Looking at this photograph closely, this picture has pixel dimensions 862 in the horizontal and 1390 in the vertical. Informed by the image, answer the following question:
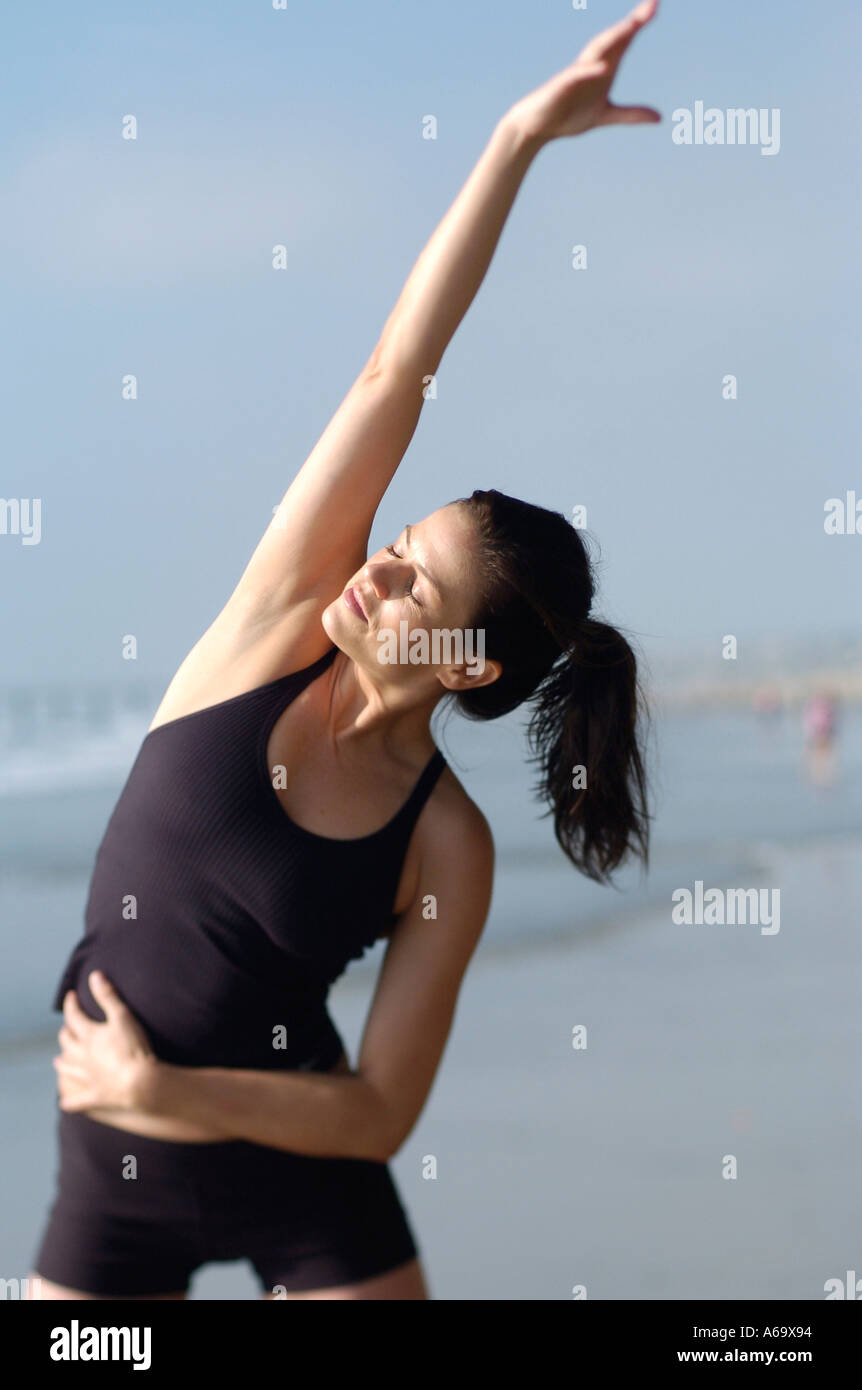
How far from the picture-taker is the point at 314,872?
1.50 meters

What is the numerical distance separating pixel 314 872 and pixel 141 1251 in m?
0.44

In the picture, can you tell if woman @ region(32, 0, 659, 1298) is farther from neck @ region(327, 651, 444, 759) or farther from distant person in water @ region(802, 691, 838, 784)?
distant person in water @ region(802, 691, 838, 784)

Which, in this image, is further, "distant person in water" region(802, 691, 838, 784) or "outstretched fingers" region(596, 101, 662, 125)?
"distant person in water" region(802, 691, 838, 784)

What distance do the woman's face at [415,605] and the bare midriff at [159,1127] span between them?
0.51 meters

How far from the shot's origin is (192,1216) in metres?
1.52

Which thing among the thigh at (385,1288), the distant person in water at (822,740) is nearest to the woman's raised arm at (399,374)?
the thigh at (385,1288)

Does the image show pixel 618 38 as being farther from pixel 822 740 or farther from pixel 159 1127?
pixel 822 740

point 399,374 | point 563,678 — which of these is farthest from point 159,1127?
point 399,374

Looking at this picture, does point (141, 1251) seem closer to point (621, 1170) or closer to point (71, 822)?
point (621, 1170)

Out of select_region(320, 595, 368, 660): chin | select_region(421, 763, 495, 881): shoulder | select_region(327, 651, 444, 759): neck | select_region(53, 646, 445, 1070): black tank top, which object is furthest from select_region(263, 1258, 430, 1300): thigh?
select_region(320, 595, 368, 660): chin

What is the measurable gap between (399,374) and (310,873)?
1.81 feet

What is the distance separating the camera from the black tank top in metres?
1.50

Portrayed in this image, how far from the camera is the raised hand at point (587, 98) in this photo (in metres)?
1.48
